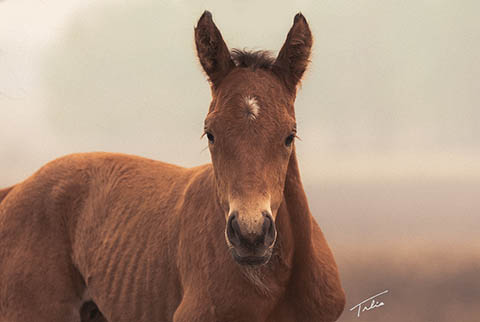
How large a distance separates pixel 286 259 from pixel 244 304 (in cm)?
47

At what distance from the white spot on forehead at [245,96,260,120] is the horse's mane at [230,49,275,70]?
0.45 m

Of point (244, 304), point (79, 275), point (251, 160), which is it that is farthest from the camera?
point (79, 275)

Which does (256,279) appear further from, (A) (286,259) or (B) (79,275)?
(B) (79,275)

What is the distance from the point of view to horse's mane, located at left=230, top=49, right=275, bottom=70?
4.29 m

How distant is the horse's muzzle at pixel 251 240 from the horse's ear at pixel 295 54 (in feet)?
4.18

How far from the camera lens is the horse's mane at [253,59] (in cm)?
429

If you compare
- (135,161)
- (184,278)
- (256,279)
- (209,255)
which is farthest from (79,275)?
(256,279)

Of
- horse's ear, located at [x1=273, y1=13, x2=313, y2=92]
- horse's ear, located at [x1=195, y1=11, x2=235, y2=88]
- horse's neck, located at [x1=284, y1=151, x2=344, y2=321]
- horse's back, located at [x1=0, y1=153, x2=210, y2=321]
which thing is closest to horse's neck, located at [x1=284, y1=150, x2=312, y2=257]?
horse's neck, located at [x1=284, y1=151, x2=344, y2=321]

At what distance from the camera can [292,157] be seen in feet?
14.0

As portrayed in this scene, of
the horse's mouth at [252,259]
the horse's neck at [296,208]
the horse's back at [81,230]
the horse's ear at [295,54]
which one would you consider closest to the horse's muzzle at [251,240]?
the horse's mouth at [252,259]

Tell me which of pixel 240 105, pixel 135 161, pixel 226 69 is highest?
pixel 226 69

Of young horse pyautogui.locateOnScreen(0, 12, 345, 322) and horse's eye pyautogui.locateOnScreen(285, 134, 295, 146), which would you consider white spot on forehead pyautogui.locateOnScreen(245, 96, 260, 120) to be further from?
horse's eye pyautogui.locateOnScreen(285, 134, 295, 146)

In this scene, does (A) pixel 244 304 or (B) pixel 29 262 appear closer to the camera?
(A) pixel 244 304

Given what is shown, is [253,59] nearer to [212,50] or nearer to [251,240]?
[212,50]
